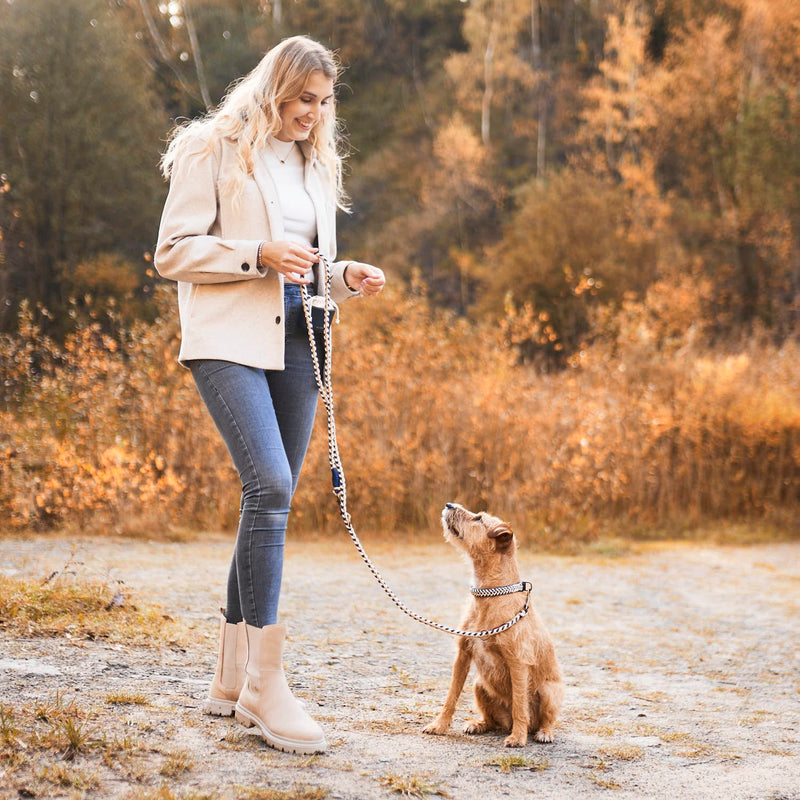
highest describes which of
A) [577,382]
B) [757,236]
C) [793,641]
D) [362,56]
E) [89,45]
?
[362,56]

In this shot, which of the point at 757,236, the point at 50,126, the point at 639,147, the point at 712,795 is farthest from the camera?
the point at 639,147

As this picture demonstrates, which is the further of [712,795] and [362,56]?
[362,56]

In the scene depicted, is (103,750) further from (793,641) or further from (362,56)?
(362,56)

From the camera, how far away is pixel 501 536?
10.6 feet

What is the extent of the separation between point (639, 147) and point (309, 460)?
58.9 ft

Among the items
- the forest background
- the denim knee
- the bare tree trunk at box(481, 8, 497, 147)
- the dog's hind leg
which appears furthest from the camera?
the bare tree trunk at box(481, 8, 497, 147)

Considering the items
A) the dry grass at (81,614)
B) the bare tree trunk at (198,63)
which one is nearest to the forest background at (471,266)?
the bare tree trunk at (198,63)

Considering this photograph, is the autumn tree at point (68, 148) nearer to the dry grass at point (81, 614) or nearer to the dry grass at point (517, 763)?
the dry grass at point (81, 614)

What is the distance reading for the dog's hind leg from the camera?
10.8 ft

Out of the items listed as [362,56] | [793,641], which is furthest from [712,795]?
[362,56]

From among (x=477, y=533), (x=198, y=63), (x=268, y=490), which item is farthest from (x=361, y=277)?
(x=198, y=63)

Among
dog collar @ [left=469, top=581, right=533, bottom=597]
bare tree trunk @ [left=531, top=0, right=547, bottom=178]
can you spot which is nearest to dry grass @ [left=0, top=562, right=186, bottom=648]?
dog collar @ [left=469, top=581, right=533, bottom=597]

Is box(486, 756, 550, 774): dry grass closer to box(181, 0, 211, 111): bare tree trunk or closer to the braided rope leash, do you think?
the braided rope leash

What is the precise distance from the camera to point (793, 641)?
5551 millimetres
